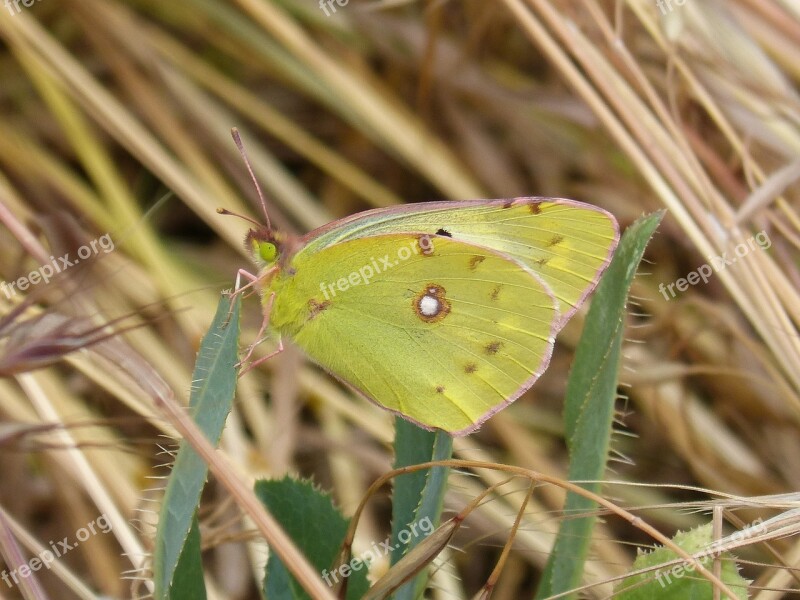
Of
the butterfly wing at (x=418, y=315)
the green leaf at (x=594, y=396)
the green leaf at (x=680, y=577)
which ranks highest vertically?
the butterfly wing at (x=418, y=315)

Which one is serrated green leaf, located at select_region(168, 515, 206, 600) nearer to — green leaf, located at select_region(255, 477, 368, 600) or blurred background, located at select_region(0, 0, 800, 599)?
green leaf, located at select_region(255, 477, 368, 600)

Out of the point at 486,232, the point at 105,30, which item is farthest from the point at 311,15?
the point at 486,232

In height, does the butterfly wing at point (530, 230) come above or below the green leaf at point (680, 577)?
above

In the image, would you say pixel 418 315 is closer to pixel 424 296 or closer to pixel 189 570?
pixel 424 296

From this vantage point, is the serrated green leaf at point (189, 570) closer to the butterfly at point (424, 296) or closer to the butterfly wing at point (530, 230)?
the butterfly at point (424, 296)

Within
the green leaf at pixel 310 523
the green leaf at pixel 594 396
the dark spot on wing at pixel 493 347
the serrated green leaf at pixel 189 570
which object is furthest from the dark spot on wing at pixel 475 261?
the serrated green leaf at pixel 189 570

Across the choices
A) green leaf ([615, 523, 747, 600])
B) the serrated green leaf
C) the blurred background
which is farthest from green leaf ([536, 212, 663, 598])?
the serrated green leaf

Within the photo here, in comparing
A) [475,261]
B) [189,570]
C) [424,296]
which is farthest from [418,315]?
[189,570]
